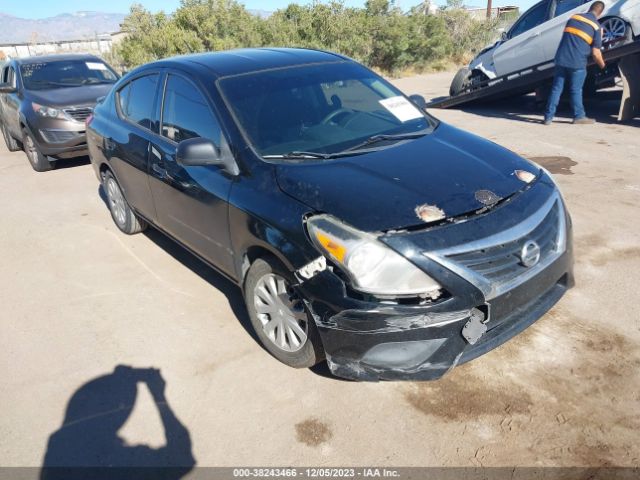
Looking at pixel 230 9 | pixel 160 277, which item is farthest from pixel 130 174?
pixel 230 9

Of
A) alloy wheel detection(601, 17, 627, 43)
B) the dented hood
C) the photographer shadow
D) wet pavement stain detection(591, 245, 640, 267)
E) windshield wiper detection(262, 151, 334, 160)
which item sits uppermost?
alloy wheel detection(601, 17, 627, 43)

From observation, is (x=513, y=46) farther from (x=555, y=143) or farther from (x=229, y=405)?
(x=229, y=405)

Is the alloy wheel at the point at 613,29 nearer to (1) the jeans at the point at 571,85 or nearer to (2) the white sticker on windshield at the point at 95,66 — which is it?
(1) the jeans at the point at 571,85

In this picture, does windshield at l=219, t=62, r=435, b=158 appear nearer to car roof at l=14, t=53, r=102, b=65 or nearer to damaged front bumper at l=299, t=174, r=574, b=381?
damaged front bumper at l=299, t=174, r=574, b=381

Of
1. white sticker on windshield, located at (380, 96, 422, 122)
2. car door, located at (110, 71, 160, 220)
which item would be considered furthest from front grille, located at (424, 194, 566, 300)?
car door, located at (110, 71, 160, 220)

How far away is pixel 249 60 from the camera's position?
3.82 meters

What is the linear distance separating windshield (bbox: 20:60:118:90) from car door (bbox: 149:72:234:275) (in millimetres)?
5666

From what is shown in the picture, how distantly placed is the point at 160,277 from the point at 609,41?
26.6ft

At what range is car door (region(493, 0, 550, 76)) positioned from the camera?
938 cm

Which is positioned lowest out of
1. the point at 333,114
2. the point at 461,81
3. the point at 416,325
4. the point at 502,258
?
the point at 416,325

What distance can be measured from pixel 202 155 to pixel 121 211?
2601 millimetres

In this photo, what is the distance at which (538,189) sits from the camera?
2.96 meters

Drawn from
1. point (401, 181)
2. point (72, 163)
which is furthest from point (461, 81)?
point (401, 181)

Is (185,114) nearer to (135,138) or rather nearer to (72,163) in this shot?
(135,138)
